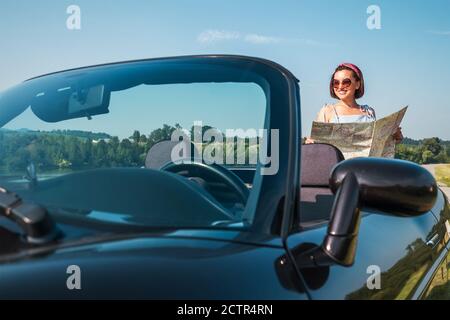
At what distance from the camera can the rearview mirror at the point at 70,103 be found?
6.59 ft

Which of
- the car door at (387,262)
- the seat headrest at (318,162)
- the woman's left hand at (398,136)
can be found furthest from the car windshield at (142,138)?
the woman's left hand at (398,136)

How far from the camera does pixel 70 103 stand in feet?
6.91

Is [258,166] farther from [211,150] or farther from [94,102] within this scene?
[94,102]

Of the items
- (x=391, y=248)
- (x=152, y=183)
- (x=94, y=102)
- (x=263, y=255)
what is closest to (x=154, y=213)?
(x=152, y=183)

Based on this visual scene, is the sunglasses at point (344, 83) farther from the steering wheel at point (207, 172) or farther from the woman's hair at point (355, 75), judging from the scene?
the steering wheel at point (207, 172)

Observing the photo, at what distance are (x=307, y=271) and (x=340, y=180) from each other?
0.27 meters

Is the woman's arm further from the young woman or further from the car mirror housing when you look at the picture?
the car mirror housing

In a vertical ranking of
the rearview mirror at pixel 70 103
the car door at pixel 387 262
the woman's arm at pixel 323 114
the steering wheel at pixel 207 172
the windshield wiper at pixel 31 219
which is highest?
the rearview mirror at pixel 70 103

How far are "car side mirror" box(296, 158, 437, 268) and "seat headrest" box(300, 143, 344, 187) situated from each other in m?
1.09

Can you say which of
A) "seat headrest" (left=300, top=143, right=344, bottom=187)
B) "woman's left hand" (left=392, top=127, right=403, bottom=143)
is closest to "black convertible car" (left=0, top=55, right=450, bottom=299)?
"seat headrest" (left=300, top=143, right=344, bottom=187)

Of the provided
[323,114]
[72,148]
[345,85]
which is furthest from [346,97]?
[72,148]

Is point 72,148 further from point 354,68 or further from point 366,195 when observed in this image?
point 354,68

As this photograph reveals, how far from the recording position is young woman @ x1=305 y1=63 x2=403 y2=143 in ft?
14.7

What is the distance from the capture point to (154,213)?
1.50 metres
